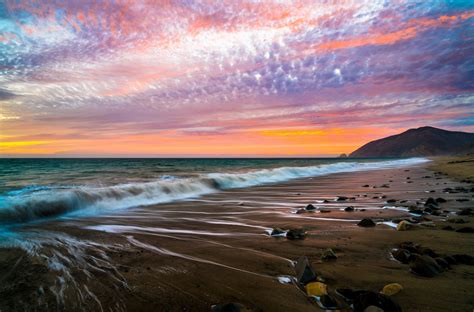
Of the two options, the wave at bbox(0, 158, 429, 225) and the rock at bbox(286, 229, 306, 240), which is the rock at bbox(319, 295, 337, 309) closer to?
the rock at bbox(286, 229, 306, 240)

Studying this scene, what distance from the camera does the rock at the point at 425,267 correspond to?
10.9ft

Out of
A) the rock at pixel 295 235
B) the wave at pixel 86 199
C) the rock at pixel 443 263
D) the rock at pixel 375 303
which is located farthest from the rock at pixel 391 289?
the wave at pixel 86 199

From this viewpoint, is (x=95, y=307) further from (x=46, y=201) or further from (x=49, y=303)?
(x=46, y=201)

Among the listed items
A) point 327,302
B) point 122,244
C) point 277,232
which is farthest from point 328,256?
point 122,244

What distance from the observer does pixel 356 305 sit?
2621 millimetres

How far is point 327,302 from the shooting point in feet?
9.06

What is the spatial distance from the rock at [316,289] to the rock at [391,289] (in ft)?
2.03

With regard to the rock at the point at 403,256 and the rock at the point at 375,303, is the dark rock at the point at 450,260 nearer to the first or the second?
the rock at the point at 403,256

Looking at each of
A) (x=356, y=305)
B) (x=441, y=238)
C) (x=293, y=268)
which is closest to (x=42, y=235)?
(x=293, y=268)

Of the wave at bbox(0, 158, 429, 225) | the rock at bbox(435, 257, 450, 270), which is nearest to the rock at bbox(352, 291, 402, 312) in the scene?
the rock at bbox(435, 257, 450, 270)

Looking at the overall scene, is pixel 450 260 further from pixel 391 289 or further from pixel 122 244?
pixel 122 244

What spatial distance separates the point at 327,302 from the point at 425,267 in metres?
1.52

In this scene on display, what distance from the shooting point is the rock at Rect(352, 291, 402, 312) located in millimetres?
2506

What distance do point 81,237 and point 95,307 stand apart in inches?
128
